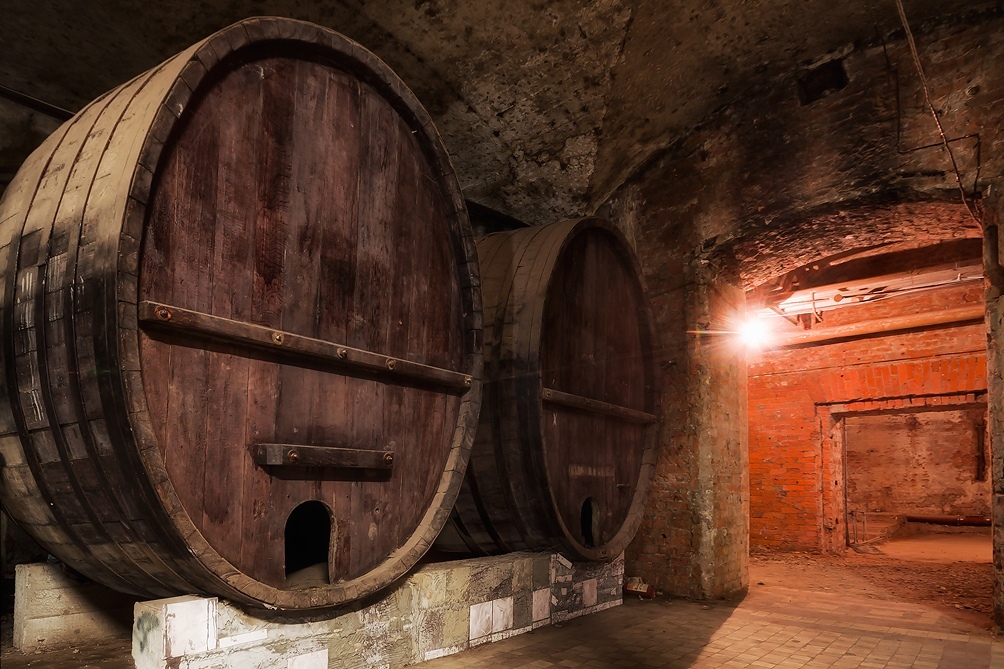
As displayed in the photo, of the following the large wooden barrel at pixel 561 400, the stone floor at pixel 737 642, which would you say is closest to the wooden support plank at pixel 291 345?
the large wooden barrel at pixel 561 400

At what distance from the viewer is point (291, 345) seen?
218 cm

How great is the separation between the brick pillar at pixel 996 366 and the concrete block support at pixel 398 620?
7.09 feet

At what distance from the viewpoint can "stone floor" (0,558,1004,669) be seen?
2.94 meters

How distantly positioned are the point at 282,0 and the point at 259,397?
2.25 m

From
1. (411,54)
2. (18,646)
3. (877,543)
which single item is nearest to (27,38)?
(411,54)

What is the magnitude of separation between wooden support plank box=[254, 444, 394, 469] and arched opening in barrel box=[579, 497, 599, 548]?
1542mm

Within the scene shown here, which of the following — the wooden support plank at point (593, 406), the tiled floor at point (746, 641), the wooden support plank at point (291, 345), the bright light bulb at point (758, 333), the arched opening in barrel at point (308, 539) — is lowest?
the tiled floor at point (746, 641)

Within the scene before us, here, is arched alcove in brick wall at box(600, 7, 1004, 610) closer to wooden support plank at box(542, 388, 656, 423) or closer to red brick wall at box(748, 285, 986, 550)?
wooden support plank at box(542, 388, 656, 423)

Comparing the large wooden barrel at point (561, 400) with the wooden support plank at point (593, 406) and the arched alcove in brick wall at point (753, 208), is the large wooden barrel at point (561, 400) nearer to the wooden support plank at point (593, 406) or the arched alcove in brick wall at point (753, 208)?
the wooden support plank at point (593, 406)

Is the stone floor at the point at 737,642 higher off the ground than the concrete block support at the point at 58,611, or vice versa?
the concrete block support at the point at 58,611

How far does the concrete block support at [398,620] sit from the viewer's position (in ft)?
6.52

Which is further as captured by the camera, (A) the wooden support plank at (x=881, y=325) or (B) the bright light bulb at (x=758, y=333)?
(B) the bright light bulb at (x=758, y=333)

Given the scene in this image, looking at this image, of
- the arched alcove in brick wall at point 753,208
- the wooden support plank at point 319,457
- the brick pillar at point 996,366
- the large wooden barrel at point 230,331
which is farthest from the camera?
the arched alcove in brick wall at point 753,208

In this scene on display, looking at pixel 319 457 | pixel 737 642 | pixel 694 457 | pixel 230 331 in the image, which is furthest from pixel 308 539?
pixel 694 457
